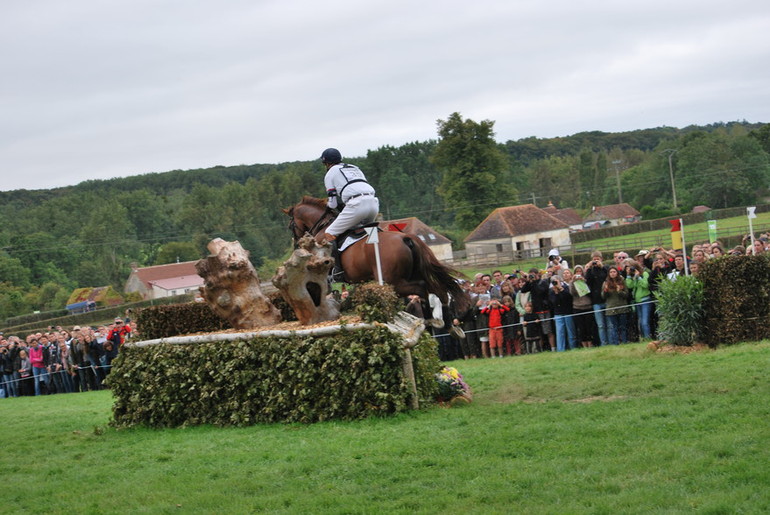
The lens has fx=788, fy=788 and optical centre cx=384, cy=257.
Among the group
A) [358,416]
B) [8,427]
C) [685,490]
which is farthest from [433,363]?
[8,427]

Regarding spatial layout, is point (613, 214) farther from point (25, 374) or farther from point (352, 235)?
point (352, 235)

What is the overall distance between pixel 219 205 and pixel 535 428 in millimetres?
88342

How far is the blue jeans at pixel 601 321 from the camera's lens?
46.1 ft

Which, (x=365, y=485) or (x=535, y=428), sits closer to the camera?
(x=365, y=485)

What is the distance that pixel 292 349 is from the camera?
9133 millimetres

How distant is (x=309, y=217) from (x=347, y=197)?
111 cm

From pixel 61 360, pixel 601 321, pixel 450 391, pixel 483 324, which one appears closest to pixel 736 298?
pixel 601 321

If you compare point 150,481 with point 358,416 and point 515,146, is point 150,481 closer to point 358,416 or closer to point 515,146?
point 358,416

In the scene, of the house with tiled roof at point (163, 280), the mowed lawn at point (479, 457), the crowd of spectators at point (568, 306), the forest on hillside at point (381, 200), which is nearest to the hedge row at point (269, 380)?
the mowed lawn at point (479, 457)

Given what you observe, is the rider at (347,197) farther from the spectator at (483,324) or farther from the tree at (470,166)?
the tree at (470,166)

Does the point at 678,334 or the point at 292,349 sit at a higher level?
the point at 292,349

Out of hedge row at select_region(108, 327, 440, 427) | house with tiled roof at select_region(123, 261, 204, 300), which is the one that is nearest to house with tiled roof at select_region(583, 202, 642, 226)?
house with tiled roof at select_region(123, 261, 204, 300)

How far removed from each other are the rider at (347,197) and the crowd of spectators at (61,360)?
9.88 metres

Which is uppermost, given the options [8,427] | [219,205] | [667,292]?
[219,205]
